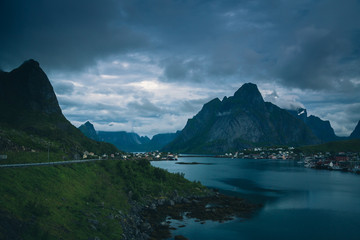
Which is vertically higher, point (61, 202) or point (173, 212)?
point (61, 202)

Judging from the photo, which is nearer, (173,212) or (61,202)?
(61,202)

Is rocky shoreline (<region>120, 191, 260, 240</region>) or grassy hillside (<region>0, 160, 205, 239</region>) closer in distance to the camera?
grassy hillside (<region>0, 160, 205, 239</region>)

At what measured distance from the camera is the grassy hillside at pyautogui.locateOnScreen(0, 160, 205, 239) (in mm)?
30953

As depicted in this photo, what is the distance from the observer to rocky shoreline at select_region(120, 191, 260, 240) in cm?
5056

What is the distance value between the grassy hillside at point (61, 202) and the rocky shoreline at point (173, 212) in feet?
11.4

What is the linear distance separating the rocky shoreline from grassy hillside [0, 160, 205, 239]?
349 centimetres

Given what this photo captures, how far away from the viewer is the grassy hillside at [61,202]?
102 feet

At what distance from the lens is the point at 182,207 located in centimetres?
7406

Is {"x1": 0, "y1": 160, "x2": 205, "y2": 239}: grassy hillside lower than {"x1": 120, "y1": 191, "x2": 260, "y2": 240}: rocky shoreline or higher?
higher

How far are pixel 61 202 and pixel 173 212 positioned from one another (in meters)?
33.8

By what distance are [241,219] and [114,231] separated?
123ft

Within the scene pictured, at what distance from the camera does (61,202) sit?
140 ft

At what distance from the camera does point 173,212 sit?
68.2 metres

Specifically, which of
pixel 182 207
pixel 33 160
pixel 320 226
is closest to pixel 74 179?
pixel 33 160
